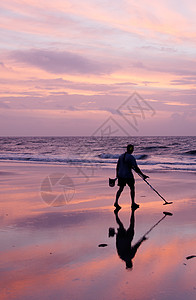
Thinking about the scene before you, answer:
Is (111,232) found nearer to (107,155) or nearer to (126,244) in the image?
(126,244)

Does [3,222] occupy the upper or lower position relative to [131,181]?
lower

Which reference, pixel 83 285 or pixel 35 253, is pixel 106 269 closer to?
pixel 83 285

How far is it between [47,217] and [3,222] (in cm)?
103

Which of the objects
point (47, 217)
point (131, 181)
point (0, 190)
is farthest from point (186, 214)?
point (0, 190)

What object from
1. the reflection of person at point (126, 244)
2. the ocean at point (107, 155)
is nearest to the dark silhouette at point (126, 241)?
the reflection of person at point (126, 244)

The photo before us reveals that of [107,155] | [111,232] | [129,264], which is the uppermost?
[129,264]

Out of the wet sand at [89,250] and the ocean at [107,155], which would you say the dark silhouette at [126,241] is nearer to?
the wet sand at [89,250]

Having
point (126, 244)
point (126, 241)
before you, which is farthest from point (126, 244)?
point (126, 241)

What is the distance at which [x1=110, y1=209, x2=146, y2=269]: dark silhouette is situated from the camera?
4.91 metres

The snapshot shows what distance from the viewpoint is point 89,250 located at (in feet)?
17.1

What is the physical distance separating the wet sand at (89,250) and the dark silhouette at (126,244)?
3.1 inches

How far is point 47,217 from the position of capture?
24.5 feet

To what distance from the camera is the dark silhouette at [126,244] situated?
16.1 feet

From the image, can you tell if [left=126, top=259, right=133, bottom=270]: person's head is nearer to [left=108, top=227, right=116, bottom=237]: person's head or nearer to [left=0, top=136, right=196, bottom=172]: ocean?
[left=108, top=227, right=116, bottom=237]: person's head
